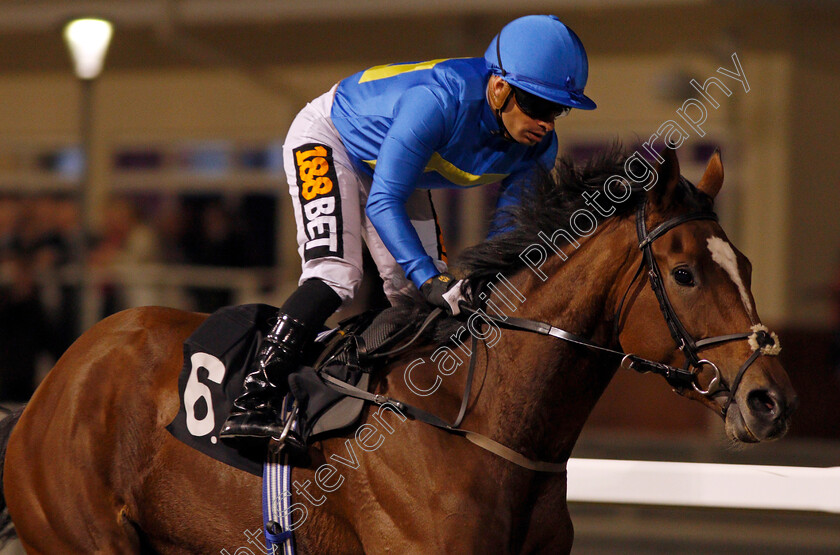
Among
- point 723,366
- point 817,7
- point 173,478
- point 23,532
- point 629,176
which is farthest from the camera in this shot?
point 817,7

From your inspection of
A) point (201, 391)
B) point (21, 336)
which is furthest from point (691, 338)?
point (21, 336)

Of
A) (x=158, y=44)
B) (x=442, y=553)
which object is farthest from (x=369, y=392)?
(x=158, y=44)

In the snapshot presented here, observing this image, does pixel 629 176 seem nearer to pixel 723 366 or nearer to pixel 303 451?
pixel 723 366

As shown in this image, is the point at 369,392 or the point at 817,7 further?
the point at 817,7

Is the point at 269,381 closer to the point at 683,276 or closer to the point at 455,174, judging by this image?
the point at 455,174

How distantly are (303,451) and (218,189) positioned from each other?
992cm

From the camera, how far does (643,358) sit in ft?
7.68

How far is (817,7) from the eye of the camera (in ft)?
32.5

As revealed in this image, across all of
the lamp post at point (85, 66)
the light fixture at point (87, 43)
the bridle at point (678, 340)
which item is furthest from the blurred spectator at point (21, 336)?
the bridle at point (678, 340)

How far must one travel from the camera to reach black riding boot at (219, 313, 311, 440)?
2.57 m

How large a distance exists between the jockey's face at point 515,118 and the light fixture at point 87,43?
481cm

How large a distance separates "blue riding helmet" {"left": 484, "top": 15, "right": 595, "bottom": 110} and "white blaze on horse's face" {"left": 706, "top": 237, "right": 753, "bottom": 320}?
54cm

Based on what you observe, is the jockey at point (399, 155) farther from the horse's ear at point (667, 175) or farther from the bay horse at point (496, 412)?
the horse's ear at point (667, 175)

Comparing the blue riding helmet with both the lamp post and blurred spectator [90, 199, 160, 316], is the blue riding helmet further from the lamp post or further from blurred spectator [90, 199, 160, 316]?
blurred spectator [90, 199, 160, 316]
